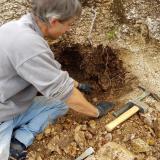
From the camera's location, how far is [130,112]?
3.54 meters

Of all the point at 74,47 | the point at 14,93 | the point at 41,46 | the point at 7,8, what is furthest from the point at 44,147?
the point at 7,8

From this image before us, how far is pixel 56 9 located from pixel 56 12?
0.08 feet

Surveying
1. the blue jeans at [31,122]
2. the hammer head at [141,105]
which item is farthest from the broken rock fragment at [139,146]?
the blue jeans at [31,122]

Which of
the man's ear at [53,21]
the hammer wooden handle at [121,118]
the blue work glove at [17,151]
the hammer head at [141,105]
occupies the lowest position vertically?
the hammer head at [141,105]

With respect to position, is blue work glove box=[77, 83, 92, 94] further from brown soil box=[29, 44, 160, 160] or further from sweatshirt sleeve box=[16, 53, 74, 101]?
sweatshirt sleeve box=[16, 53, 74, 101]

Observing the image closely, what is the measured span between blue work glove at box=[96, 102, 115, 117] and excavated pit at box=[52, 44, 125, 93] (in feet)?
1.35

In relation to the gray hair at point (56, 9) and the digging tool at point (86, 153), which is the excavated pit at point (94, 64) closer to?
the digging tool at point (86, 153)

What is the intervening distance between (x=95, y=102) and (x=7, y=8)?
5.42 ft

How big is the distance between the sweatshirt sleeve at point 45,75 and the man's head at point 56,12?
261 millimetres

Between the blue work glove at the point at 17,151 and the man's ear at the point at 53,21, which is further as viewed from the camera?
the blue work glove at the point at 17,151

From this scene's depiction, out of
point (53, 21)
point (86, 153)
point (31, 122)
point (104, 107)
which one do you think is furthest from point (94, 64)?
point (53, 21)

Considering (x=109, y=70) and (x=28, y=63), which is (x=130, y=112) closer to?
(x=109, y=70)

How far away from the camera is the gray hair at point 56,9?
267 cm

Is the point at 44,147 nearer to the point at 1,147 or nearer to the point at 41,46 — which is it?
the point at 1,147
